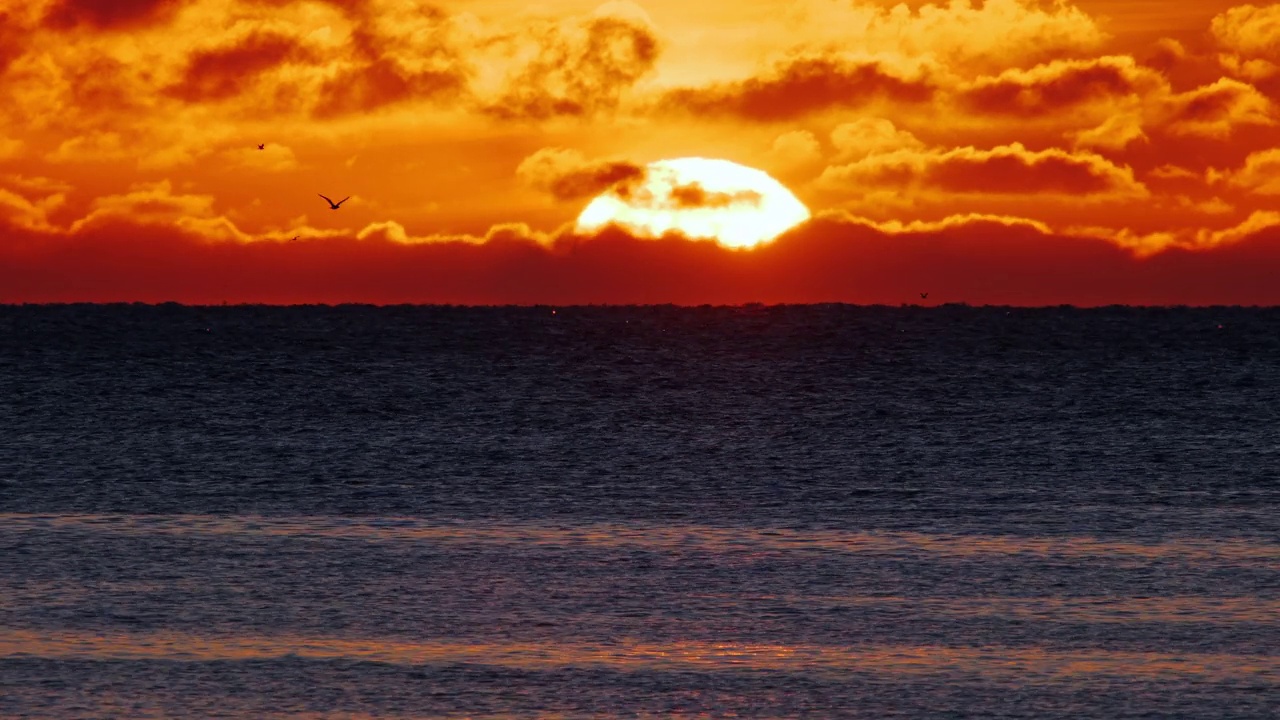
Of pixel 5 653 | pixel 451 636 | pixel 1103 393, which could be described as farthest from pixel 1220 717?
pixel 1103 393

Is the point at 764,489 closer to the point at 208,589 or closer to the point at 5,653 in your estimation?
the point at 208,589

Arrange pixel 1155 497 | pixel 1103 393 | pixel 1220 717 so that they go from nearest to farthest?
pixel 1220 717, pixel 1155 497, pixel 1103 393

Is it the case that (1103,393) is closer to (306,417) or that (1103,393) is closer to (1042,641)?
A: (306,417)

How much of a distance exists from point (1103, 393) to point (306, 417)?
42790mm

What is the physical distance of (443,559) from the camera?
86.3 ft

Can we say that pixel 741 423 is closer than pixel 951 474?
No

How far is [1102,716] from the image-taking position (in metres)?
15.7

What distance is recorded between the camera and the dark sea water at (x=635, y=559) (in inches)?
663

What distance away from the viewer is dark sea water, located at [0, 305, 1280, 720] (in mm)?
16844

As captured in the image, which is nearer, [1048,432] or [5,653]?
[5,653]

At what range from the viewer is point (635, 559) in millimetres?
26250

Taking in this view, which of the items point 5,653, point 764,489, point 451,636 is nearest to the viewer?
point 5,653

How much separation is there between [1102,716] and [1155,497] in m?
25.0

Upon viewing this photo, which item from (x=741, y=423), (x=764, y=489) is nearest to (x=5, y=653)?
(x=764, y=489)
